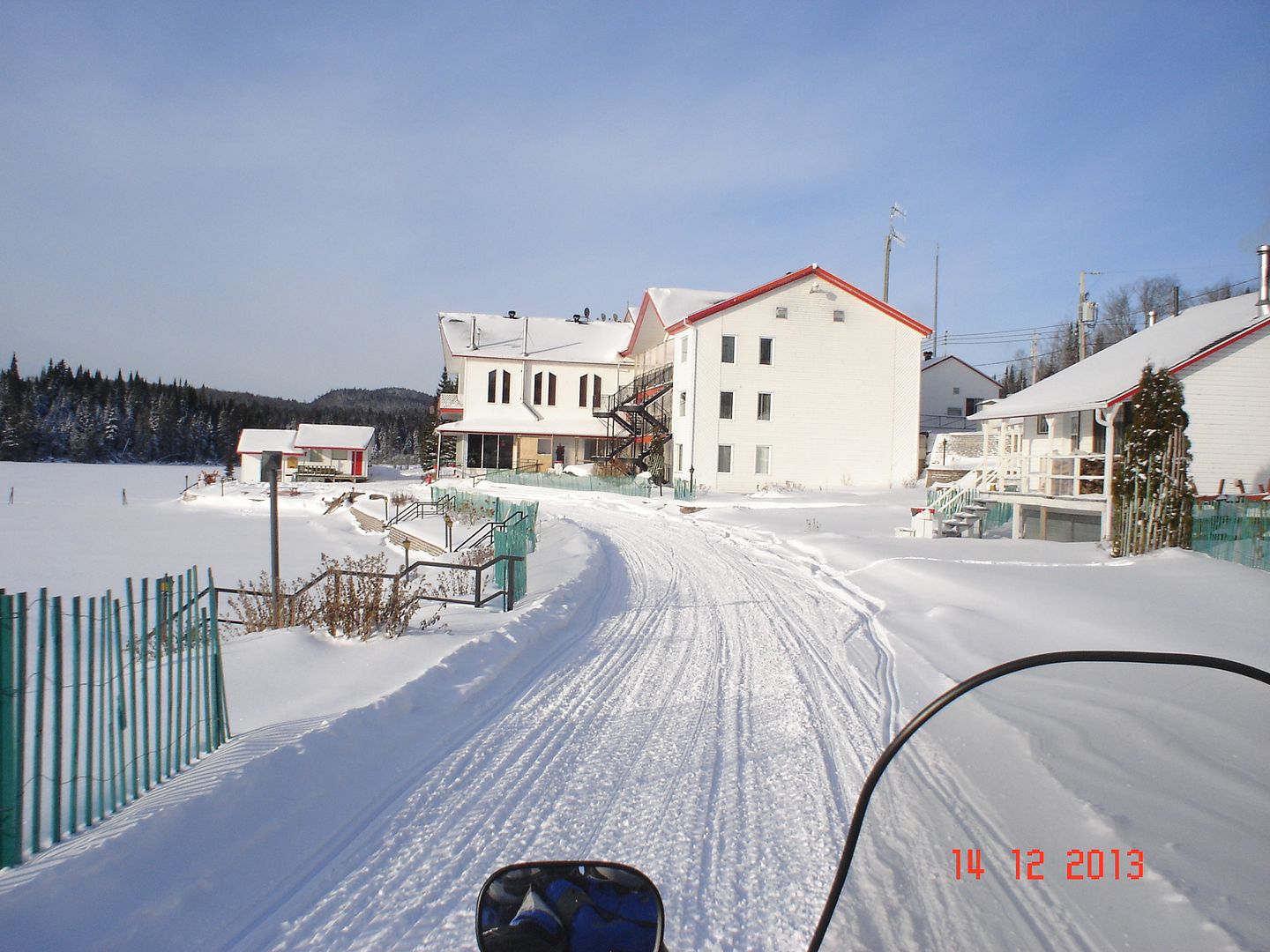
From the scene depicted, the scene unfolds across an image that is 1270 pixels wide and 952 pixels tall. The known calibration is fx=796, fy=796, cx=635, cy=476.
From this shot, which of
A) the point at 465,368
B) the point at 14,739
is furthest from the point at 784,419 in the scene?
the point at 14,739

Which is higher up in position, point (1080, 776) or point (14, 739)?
point (14, 739)

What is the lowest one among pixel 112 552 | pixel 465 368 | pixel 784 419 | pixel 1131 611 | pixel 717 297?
pixel 112 552

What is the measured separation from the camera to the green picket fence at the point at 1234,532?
12.7 m

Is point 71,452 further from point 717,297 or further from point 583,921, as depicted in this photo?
point 583,921

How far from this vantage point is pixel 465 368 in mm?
48875

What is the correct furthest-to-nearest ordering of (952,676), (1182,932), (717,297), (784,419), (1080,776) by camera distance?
(717,297) → (784,419) → (952,676) → (1080,776) → (1182,932)

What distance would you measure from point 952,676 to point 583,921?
6.56 m

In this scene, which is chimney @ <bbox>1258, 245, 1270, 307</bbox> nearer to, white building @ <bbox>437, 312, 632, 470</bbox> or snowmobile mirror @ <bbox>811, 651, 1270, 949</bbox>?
snowmobile mirror @ <bbox>811, 651, 1270, 949</bbox>

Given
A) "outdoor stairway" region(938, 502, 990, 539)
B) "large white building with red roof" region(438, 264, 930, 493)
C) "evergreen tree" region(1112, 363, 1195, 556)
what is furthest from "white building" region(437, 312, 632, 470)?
"evergreen tree" region(1112, 363, 1195, 556)

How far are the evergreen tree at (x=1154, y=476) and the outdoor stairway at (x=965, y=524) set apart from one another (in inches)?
244

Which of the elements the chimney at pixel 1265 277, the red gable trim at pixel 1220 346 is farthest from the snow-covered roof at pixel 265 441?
the chimney at pixel 1265 277

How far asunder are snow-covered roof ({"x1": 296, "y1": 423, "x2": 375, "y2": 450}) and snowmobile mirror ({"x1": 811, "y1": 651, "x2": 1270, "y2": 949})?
63.3 metres

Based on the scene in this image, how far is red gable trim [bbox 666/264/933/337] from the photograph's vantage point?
117ft

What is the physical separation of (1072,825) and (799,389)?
3293 cm
